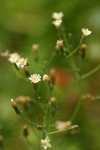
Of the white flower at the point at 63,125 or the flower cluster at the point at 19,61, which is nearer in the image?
the flower cluster at the point at 19,61

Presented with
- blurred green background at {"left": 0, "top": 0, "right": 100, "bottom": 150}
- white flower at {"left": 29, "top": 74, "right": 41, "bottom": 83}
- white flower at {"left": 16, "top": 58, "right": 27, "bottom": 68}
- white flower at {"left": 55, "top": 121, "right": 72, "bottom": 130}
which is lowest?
A: white flower at {"left": 29, "top": 74, "right": 41, "bottom": 83}

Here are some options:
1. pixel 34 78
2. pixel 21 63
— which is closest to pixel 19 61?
Result: pixel 21 63

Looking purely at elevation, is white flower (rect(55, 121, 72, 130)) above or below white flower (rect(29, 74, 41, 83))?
above

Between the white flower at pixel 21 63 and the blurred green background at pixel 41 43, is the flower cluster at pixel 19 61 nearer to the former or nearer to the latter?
the white flower at pixel 21 63

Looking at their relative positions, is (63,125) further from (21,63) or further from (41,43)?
(41,43)

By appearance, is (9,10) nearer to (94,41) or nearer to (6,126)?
(94,41)

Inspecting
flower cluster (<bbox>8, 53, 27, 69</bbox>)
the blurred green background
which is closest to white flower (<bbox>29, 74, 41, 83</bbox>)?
flower cluster (<bbox>8, 53, 27, 69</bbox>)

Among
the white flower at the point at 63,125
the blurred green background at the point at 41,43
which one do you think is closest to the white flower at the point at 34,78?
the white flower at the point at 63,125

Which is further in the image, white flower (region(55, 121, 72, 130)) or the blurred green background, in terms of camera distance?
the blurred green background

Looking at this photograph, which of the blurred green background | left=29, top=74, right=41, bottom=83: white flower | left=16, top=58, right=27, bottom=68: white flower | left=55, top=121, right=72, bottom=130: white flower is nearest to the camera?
left=29, top=74, right=41, bottom=83: white flower

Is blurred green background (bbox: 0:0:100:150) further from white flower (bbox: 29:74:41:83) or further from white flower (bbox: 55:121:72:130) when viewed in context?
white flower (bbox: 29:74:41:83)
